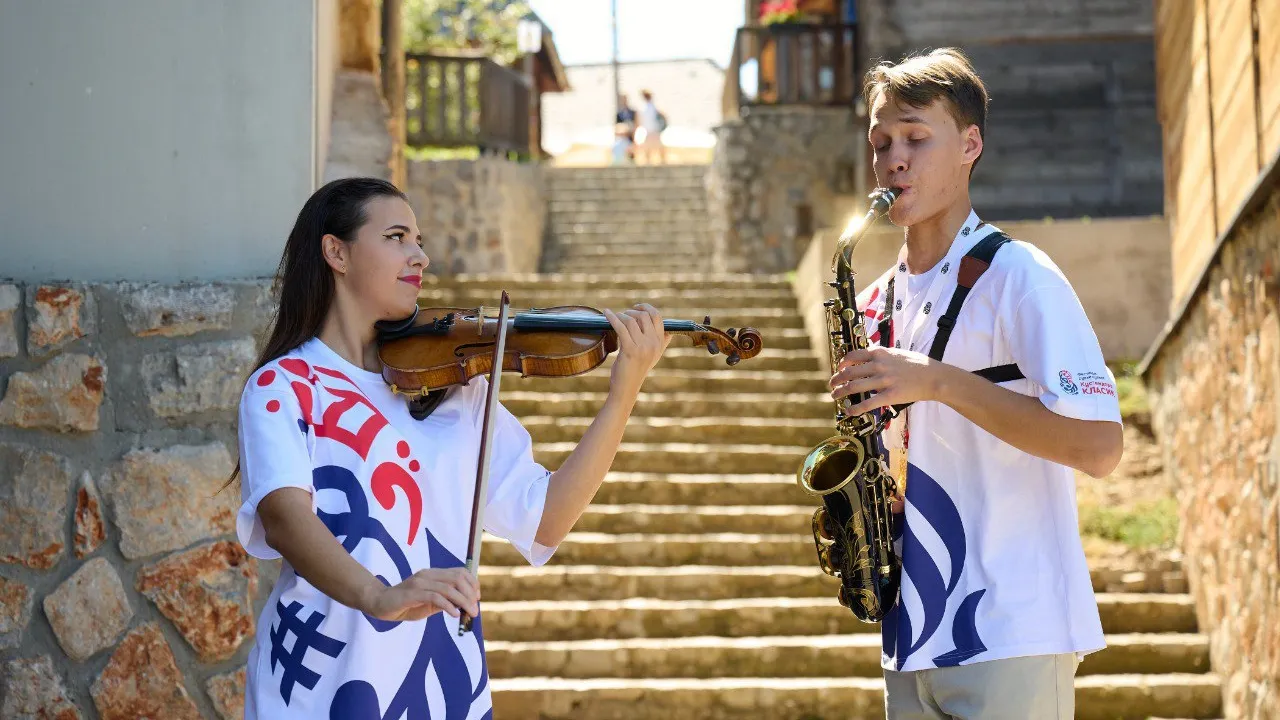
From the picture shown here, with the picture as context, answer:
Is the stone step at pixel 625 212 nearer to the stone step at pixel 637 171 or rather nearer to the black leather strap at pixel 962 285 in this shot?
the stone step at pixel 637 171

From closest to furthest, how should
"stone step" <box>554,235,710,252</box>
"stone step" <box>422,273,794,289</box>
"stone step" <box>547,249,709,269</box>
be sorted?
1. "stone step" <box>422,273,794,289</box>
2. "stone step" <box>547,249,709,269</box>
3. "stone step" <box>554,235,710,252</box>

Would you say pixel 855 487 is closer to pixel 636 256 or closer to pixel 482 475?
pixel 482 475

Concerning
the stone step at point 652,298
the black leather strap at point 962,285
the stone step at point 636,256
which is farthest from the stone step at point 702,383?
the stone step at point 636,256

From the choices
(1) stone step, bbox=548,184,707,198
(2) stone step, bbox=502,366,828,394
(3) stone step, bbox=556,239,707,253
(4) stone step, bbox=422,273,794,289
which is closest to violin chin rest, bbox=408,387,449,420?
(2) stone step, bbox=502,366,828,394

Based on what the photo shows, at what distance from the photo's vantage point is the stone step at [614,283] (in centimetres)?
944

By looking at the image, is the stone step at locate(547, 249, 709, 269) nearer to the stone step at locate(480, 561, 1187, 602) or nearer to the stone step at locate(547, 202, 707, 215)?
the stone step at locate(547, 202, 707, 215)

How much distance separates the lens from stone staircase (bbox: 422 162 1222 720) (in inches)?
210

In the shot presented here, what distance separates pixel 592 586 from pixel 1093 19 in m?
9.47

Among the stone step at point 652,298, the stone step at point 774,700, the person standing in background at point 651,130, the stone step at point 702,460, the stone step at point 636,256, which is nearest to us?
the stone step at point 774,700

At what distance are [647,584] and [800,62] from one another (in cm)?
1001

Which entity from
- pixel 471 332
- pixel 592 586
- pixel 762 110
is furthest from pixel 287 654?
pixel 762 110

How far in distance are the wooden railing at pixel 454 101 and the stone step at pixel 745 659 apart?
35.5ft

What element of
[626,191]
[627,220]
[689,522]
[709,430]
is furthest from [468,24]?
[689,522]

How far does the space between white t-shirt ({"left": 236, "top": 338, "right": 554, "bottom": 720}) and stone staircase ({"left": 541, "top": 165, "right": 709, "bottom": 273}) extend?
12.8m
